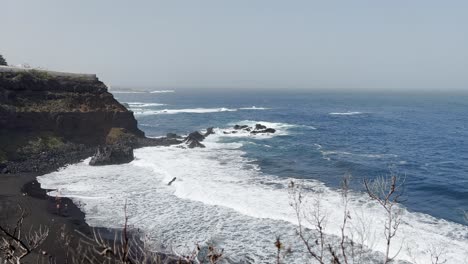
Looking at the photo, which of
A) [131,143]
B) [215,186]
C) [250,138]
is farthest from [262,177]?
[250,138]

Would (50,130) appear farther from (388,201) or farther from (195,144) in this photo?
(388,201)

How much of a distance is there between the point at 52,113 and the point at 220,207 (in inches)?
1094

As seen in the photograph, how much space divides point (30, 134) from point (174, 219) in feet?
86.2

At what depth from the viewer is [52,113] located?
45469 mm

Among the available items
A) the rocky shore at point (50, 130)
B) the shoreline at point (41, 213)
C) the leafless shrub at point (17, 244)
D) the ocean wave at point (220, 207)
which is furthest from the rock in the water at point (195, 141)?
the leafless shrub at point (17, 244)

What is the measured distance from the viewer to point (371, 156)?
4638 centimetres

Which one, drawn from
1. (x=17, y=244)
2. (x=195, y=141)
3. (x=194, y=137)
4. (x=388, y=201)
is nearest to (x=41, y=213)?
(x=17, y=244)

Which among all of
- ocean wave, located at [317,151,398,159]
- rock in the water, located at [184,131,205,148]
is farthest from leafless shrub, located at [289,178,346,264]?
rock in the water, located at [184,131,205,148]

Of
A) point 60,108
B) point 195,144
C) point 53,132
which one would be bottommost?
point 195,144

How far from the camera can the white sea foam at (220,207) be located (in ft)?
71.7

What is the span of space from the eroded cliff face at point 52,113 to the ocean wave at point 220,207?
6548 mm

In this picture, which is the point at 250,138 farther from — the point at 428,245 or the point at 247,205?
the point at 428,245

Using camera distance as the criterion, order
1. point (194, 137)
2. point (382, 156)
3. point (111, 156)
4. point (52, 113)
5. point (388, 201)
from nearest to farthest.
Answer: point (388, 201), point (111, 156), point (52, 113), point (382, 156), point (194, 137)

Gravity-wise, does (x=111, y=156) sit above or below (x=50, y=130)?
below
